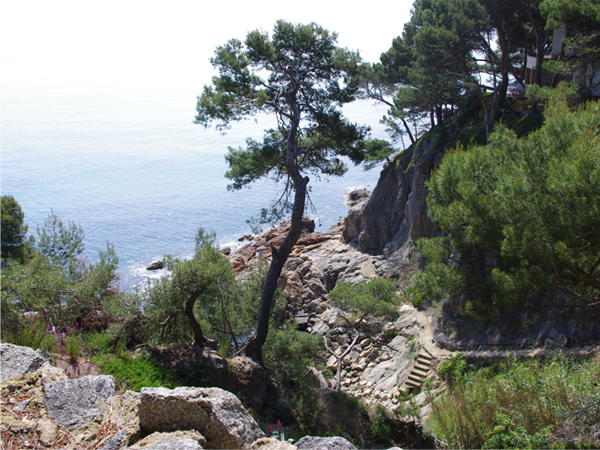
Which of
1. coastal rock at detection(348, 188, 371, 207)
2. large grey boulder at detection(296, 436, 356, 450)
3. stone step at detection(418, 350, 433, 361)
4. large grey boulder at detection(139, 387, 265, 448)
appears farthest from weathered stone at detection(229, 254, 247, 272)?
large grey boulder at detection(296, 436, 356, 450)

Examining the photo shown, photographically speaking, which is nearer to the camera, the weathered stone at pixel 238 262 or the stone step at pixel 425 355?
the stone step at pixel 425 355

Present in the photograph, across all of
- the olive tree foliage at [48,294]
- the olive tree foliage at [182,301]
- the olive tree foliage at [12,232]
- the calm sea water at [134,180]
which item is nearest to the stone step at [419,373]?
the olive tree foliage at [182,301]

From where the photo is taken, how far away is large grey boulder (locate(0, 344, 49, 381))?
571cm

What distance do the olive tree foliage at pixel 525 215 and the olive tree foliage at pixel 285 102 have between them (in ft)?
14.5

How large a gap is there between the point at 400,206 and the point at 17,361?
3063cm

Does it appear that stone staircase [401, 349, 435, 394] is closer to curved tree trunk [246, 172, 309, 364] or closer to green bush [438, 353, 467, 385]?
green bush [438, 353, 467, 385]

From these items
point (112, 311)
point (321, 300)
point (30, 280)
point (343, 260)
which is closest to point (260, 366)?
point (112, 311)

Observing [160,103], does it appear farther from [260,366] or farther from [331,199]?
[260,366]

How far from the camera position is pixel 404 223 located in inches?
1254

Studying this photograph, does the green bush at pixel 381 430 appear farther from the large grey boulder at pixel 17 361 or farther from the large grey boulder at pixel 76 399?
the large grey boulder at pixel 17 361

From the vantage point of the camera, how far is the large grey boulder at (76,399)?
5.01 meters

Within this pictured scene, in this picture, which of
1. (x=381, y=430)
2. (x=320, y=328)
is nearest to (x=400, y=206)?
(x=320, y=328)

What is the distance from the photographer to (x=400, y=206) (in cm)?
3341

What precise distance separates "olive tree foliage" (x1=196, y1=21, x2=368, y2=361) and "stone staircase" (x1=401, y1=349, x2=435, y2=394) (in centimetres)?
699
